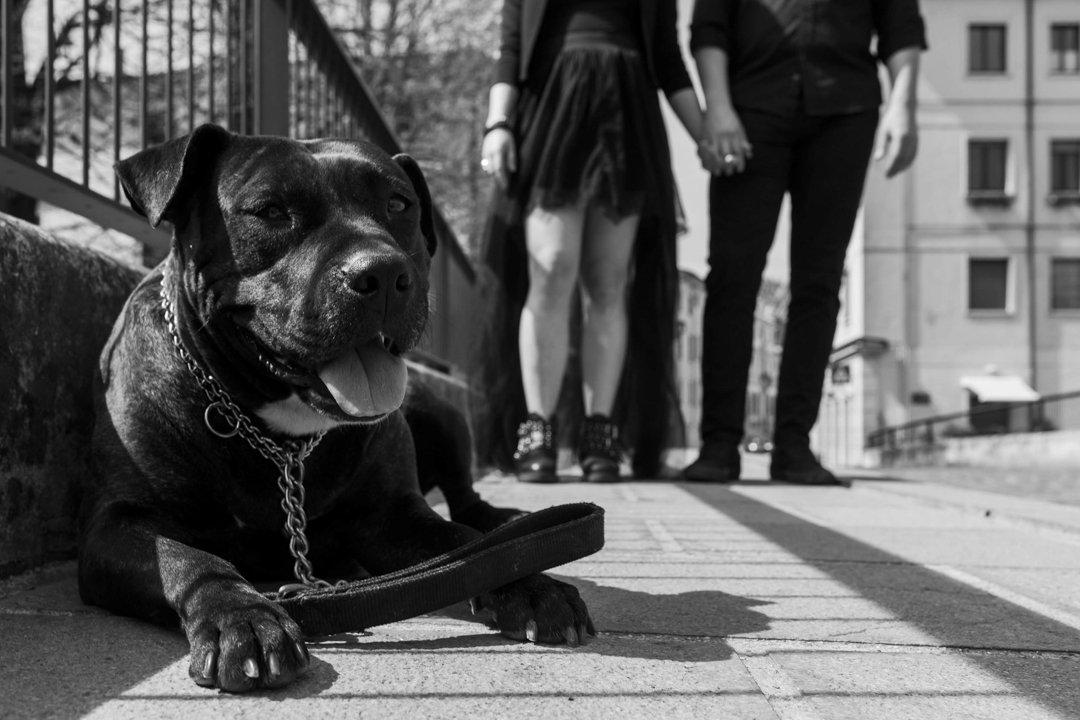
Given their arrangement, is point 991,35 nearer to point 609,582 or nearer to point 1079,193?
point 1079,193

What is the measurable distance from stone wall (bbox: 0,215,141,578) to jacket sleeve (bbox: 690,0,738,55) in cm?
338

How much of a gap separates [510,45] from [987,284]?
2993cm

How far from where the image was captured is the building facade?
3059 cm

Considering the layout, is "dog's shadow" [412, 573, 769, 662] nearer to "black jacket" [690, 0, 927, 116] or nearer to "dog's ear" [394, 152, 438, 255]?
"dog's ear" [394, 152, 438, 255]

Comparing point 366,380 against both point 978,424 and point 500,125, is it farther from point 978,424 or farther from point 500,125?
point 978,424

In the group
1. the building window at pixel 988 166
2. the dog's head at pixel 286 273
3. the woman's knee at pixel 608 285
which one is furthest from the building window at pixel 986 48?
the dog's head at pixel 286 273

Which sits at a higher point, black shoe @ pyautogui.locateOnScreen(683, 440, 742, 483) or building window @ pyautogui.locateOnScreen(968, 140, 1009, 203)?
building window @ pyautogui.locateOnScreen(968, 140, 1009, 203)

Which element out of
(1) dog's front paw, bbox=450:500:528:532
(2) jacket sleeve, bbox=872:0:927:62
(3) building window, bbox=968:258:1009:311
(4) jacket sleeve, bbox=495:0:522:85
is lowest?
(1) dog's front paw, bbox=450:500:528:532

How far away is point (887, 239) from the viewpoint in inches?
1236

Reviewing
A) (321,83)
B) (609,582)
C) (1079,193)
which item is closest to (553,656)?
(609,582)

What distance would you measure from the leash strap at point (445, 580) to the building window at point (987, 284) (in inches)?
1270

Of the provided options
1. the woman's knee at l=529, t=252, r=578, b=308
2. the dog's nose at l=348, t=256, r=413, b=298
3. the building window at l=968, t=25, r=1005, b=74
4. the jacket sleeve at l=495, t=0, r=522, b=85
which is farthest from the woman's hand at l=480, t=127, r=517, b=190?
the building window at l=968, t=25, r=1005, b=74

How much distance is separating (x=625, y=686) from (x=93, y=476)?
1248 millimetres

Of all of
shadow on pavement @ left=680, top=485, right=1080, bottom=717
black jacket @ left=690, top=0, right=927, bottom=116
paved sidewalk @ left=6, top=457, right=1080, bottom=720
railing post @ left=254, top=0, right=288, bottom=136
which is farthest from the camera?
black jacket @ left=690, top=0, right=927, bottom=116
